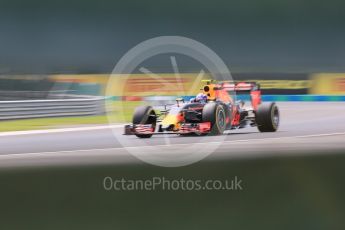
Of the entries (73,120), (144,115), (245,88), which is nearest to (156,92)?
(144,115)

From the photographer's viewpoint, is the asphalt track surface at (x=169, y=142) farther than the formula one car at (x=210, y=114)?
No

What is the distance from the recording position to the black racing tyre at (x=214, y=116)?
3775 mm

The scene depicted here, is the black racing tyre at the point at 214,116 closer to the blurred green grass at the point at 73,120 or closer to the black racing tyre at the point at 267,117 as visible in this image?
Result: the black racing tyre at the point at 267,117

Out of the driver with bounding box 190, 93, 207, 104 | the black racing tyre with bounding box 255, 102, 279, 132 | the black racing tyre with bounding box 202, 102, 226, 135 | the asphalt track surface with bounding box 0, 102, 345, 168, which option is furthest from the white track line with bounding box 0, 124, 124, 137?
the black racing tyre with bounding box 255, 102, 279, 132

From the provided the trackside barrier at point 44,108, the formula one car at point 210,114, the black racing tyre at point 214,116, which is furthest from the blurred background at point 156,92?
the black racing tyre at point 214,116

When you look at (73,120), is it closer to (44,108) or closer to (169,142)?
(44,108)

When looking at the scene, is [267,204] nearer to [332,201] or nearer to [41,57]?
[332,201]

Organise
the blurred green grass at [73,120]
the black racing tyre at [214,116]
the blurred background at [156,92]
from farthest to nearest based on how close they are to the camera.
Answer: the black racing tyre at [214,116] → the blurred green grass at [73,120] → the blurred background at [156,92]

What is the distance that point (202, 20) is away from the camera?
133 inches

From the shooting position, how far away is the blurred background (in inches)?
94.6

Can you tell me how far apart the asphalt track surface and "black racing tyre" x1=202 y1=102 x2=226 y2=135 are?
85 millimetres

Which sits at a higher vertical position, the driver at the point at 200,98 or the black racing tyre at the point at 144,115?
the driver at the point at 200,98

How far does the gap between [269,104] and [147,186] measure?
64.4 inches

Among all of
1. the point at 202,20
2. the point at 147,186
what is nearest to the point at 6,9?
the point at 202,20
